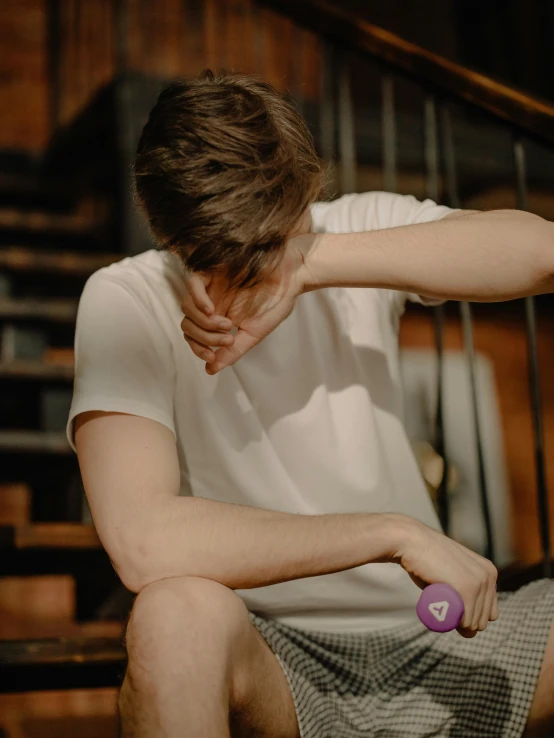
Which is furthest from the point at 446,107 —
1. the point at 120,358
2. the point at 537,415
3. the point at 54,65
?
the point at 54,65

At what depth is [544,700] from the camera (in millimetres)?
1196

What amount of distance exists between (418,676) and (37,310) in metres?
1.56

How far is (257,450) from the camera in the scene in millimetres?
1350

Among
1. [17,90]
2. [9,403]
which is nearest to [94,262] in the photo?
[9,403]

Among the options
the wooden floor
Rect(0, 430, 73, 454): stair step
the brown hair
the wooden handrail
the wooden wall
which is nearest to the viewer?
the brown hair

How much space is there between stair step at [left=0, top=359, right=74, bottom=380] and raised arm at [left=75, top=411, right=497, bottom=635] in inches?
44.1

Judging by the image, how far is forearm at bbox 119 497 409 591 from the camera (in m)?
1.06

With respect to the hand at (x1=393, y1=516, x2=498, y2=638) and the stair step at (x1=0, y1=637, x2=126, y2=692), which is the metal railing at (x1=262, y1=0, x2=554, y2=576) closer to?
the hand at (x1=393, y1=516, x2=498, y2=638)

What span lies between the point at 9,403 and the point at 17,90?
2596 millimetres

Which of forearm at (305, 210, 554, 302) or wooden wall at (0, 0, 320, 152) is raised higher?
wooden wall at (0, 0, 320, 152)

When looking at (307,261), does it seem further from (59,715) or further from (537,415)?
(59,715)

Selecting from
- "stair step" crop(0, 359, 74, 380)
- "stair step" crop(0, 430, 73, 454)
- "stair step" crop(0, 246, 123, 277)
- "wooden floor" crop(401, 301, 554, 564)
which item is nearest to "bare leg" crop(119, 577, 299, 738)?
"stair step" crop(0, 430, 73, 454)

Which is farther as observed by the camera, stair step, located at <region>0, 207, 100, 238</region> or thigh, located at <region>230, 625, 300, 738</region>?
stair step, located at <region>0, 207, 100, 238</region>

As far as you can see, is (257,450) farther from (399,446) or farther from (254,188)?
(254,188)
